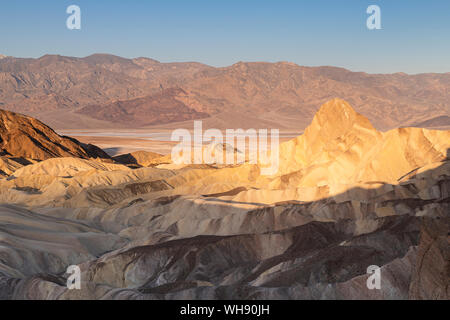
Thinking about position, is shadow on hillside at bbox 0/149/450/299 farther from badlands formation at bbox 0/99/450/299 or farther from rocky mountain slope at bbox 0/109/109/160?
rocky mountain slope at bbox 0/109/109/160

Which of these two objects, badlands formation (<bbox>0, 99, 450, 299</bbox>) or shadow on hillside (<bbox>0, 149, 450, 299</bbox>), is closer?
shadow on hillside (<bbox>0, 149, 450, 299</bbox>)

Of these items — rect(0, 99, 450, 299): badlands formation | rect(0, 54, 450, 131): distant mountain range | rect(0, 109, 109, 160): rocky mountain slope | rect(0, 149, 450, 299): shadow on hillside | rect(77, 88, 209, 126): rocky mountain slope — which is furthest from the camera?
rect(77, 88, 209, 126): rocky mountain slope

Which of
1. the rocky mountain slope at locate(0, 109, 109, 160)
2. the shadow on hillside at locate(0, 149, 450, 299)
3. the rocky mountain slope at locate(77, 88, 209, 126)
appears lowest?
the shadow on hillside at locate(0, 149, 450, 299)

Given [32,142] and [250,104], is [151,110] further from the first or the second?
[32,142]

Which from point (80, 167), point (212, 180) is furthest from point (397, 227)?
point (80, 167)

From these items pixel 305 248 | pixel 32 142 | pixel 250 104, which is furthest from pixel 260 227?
pixel 250 104

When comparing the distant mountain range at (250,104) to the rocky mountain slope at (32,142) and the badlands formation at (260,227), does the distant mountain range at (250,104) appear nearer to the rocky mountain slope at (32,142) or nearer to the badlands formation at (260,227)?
the rocky mountain slope at (32,142)

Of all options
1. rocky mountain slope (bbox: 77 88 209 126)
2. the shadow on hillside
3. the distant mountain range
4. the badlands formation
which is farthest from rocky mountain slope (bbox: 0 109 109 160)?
rocky mountain slope (bbox: 77 88 209 126)
